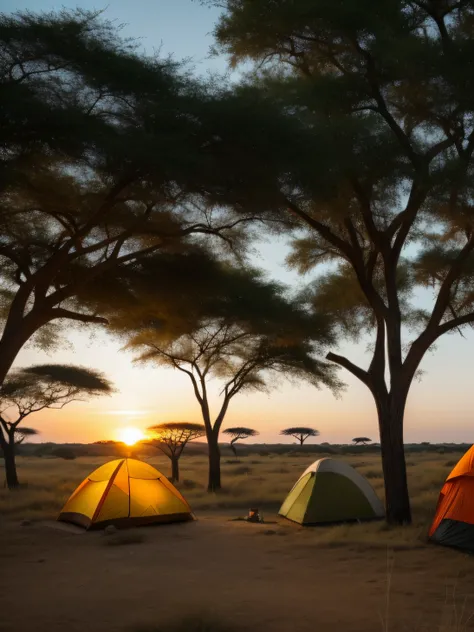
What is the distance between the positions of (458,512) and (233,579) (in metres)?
3.78

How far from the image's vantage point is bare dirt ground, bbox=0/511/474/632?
20.8 feet

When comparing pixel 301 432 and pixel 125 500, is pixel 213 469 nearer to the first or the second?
pixel 125 500

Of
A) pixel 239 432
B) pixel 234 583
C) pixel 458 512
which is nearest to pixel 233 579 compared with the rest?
pixel 234 583

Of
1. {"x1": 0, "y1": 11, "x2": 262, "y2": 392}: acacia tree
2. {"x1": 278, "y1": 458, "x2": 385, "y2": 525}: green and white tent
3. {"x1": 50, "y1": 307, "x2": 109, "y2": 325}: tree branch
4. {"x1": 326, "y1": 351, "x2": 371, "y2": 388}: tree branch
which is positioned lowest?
{"x1": 278, "y1": 458, "x2": 385, "y2": 525}: green and white tent

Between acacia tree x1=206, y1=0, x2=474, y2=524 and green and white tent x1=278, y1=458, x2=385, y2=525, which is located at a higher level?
acacia tree x1=206, y1=0, x2=474, y2=524

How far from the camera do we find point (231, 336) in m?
22.5

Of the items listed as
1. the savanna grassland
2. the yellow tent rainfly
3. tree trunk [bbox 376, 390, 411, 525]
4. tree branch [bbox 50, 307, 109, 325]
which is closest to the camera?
the savanna grassland

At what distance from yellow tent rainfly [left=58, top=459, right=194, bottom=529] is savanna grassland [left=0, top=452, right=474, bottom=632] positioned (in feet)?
1.26

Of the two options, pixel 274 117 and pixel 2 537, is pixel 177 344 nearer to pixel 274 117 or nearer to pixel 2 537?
pixel 2 537

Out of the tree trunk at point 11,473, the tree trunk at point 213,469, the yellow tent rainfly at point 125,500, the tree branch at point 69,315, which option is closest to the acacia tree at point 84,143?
the tree branch at point 69,315

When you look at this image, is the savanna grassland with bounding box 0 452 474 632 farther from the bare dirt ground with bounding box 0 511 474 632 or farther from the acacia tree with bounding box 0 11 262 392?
the acacia tree with bounding box 0 11 262 392

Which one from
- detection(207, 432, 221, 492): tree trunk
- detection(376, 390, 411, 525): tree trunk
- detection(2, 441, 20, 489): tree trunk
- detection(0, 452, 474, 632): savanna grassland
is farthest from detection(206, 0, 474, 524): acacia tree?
detection(2, 441, 20, 489): tree trunk

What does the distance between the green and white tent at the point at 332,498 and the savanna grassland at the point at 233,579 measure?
1.77 ft

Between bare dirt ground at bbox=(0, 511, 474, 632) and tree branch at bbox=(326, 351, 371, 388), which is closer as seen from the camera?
bare dirt ground at bbox=(0, 511, 474, 632)
